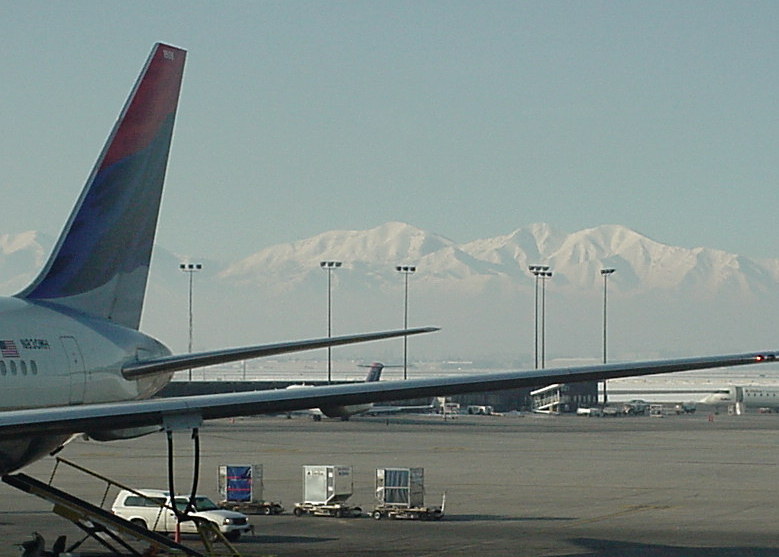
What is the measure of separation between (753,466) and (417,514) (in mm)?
32607

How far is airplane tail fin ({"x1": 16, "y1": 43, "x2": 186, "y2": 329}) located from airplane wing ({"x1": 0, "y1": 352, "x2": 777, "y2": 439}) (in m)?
7.51

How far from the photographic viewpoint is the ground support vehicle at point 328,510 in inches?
1633

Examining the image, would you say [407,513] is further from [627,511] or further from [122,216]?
[122,216]

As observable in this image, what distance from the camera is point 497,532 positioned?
36.7 metres

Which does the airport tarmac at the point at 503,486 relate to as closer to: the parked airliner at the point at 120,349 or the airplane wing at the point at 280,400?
the parked airliner at the point at 120,349

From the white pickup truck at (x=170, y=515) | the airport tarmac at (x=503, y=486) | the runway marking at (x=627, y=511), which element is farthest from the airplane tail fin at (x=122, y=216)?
the runway marking at (x=627, y=511)

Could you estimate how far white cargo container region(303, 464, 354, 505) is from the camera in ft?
138

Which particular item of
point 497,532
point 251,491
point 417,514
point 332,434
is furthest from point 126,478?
point 332,434

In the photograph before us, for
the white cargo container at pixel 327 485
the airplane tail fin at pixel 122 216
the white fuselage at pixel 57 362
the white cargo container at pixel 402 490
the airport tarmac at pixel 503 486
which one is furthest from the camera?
the white cargo container at pixel 327 485

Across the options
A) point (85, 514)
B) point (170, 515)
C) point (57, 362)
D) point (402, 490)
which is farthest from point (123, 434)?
point (402, 490)

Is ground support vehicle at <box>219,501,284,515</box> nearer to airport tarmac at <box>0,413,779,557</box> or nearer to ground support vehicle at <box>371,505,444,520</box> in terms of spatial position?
airport tarmac at <box>0,413,779,557</box>

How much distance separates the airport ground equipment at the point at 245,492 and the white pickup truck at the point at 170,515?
19.1 ft

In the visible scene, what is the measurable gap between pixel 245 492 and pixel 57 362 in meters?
16.2

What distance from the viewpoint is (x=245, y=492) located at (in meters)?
43.2
